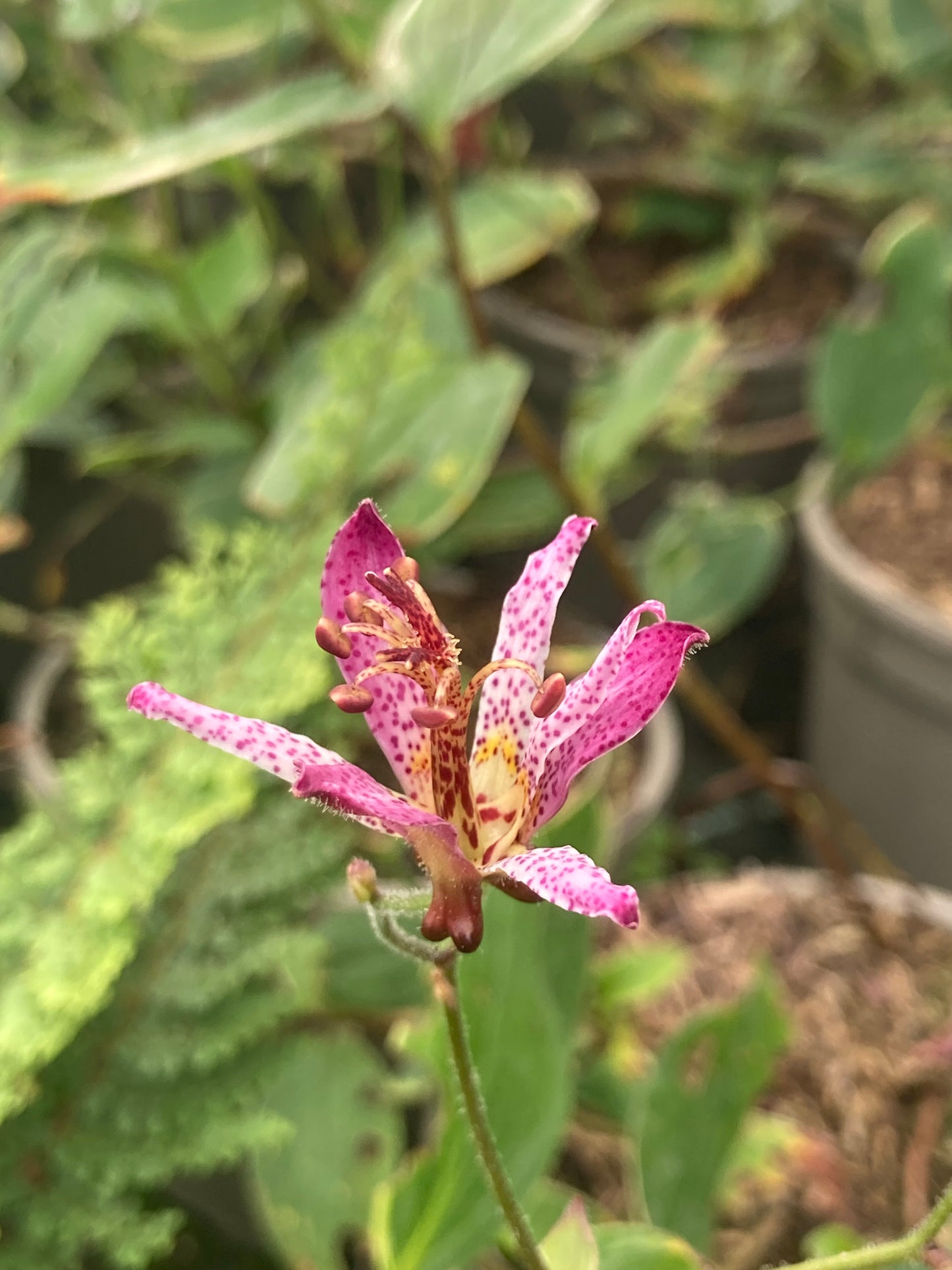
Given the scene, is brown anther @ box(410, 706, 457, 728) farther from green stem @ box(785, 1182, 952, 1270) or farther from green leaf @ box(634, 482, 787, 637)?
green leaf @ box(634, 482, 787, 637)

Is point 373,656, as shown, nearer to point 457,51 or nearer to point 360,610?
point 360,610

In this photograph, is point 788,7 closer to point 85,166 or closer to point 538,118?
point 538,118

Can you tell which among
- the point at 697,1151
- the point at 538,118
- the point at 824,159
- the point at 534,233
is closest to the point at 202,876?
the point at 697,1151

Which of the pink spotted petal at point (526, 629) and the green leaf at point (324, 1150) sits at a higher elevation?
the pink spotted petal at point (526, 629)

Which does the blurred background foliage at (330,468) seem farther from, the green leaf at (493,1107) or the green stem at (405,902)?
the green stem at (405,902)

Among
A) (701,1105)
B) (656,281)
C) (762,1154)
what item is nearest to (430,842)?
(701,1105)

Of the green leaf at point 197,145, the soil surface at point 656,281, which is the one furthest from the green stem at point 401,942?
the soil surface at point 656,281
